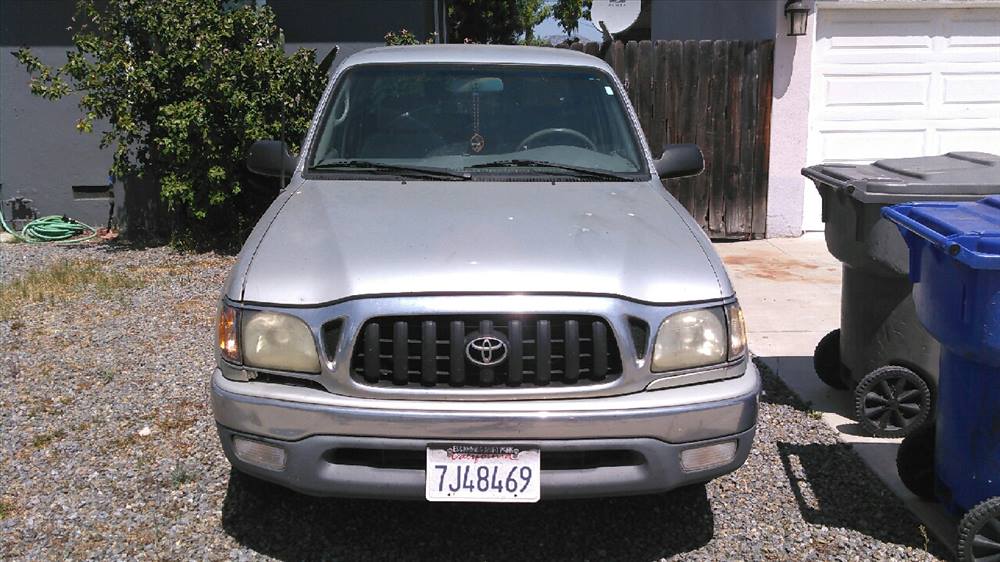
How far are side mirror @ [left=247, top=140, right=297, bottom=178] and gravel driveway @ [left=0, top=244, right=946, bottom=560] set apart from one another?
1.35 meters

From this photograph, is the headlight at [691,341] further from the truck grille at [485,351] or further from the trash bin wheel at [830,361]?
the trash bin wheel at [830,361]

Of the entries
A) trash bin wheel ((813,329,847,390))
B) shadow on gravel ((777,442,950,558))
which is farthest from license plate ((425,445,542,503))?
trash bin wheel ((813,329,847,390))

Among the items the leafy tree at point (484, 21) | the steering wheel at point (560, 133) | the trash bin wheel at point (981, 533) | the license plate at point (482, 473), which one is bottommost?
the trash bin wheel at point (981, 533)

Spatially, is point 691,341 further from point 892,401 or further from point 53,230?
point 53,230

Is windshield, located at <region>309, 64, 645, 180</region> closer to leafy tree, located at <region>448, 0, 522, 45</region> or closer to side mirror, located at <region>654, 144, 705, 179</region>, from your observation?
side mirror, located at <region>654, 144, 705, 179</region>

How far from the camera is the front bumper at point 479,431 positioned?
3.20m

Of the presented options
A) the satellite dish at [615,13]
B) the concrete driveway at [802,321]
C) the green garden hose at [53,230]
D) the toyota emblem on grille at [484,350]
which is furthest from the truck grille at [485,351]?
the green garden hose at [53,230]

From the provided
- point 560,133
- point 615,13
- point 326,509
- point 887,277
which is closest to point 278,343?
point 326,509

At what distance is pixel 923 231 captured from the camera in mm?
3639

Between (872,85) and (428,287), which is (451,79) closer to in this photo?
(428,287)

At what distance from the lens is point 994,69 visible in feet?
32.6

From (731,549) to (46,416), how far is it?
3627 mm

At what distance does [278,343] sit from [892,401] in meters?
3.03

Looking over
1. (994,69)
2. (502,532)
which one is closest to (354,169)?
(502,532)
